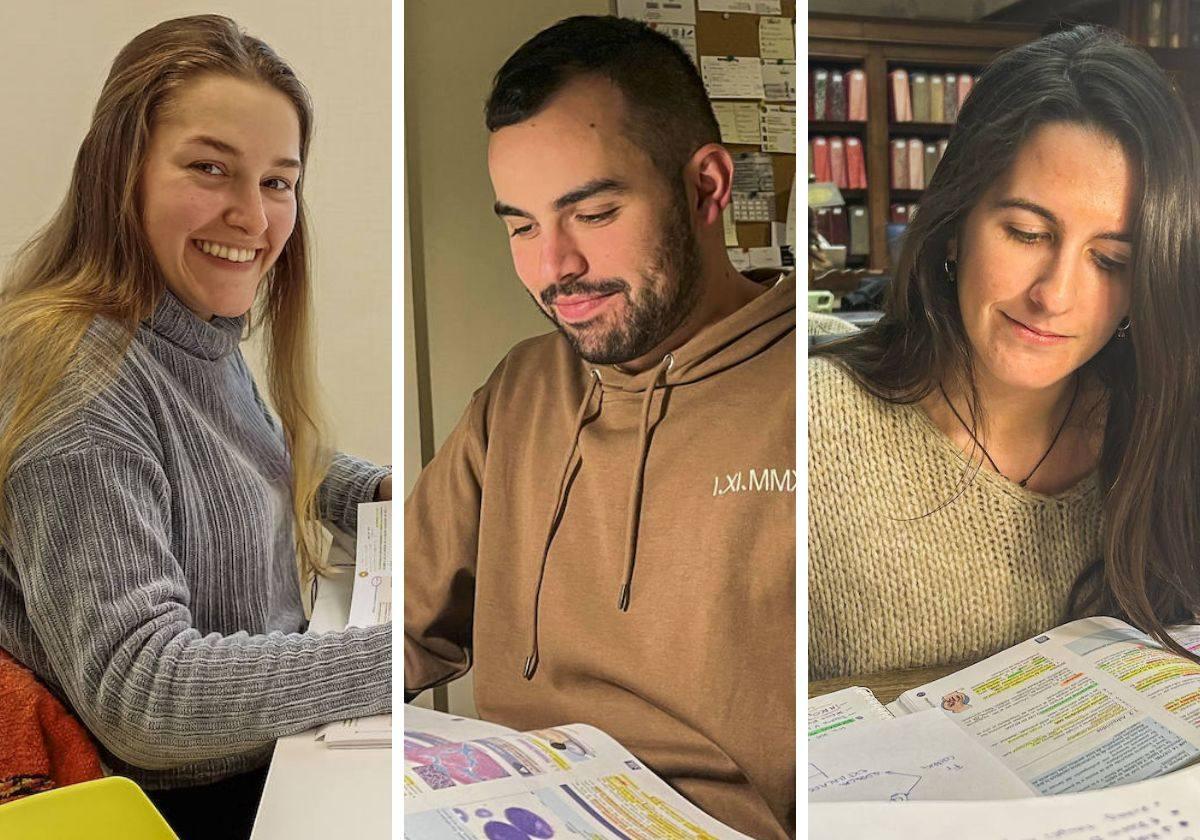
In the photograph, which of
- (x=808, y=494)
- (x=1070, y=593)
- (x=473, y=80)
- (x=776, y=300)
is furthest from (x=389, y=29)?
(x=1070, y=593)

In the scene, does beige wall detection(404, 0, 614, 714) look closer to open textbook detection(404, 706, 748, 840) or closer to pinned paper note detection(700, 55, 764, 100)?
open textbook detection(404, 706, 748, 840)

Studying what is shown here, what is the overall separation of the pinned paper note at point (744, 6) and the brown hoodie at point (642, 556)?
1.60 feet

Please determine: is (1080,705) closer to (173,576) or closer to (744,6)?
(744,6)

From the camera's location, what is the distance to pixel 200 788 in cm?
191

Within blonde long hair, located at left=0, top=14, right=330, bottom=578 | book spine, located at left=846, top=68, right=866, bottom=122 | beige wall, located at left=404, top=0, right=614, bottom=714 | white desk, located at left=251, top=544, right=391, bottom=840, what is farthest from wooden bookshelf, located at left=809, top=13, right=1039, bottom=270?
white desk, located at left=251, top=544, right=391, bottom=840

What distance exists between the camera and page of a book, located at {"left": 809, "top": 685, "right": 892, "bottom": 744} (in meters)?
2.07

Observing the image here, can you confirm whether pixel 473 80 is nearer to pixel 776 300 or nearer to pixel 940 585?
pixel 776 300

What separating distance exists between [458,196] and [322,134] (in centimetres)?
25

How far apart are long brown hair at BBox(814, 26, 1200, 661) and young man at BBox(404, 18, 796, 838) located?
0.74 feet

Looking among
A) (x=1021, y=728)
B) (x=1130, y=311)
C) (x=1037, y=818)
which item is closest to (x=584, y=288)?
(x=1130, y=311)

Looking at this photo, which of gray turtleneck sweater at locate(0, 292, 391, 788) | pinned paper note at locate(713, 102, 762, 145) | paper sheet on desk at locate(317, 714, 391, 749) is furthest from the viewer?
pinned paper note at locate(713, 102, 762, 145)

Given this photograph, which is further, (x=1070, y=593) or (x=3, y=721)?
(x=1070, y=593)

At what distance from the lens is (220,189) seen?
188 cm

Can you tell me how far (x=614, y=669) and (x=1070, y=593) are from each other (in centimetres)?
82
